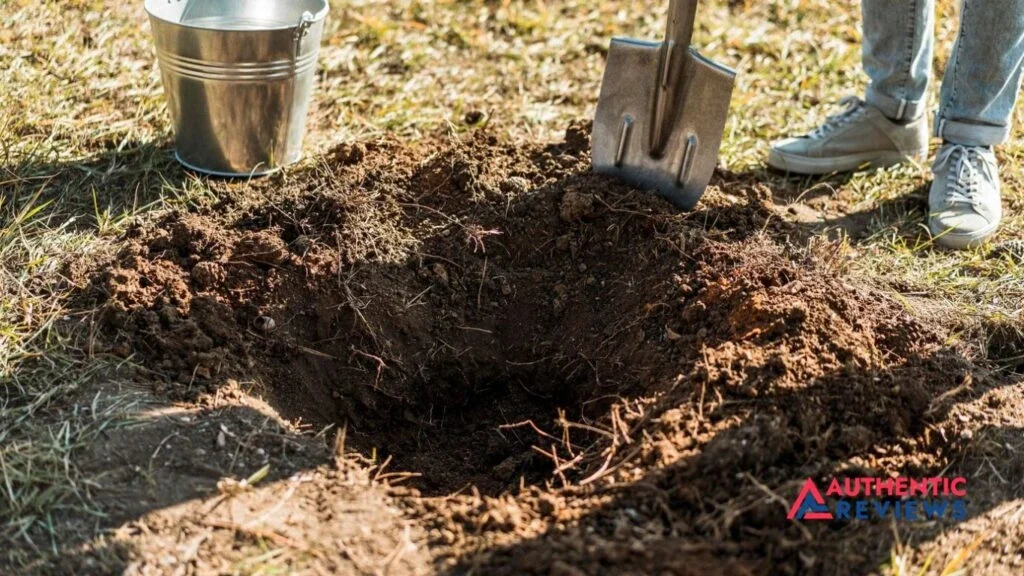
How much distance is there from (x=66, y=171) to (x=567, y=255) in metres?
1.87

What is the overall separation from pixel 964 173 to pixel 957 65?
400 mm

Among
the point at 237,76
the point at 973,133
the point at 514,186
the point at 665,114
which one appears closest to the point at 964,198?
the point at 973,133

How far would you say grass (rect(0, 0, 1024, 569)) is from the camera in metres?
3.02

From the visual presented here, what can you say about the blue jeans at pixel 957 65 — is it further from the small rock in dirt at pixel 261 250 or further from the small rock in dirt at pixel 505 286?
the small rock in dirt at pixel 261 250

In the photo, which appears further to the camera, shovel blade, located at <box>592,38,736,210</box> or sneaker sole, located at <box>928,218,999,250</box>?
sneaker sole, located at <box>928,218,999,250</box>

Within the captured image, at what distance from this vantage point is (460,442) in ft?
10.8

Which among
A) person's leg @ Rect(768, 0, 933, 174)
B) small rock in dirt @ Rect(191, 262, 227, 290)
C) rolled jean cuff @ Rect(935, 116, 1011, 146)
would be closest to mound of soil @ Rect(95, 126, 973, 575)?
small rock in dirt @ Rect(191, 262, 227, 290)

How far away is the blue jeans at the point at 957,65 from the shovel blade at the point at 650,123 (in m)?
0.90

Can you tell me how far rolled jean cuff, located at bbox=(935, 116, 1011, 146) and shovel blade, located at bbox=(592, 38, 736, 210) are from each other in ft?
3.29

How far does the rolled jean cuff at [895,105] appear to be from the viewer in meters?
4.25

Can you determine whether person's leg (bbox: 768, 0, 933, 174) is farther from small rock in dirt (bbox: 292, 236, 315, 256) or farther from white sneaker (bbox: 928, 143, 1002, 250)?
small rock in dirt (bbox: 292, 236, 315, 256)

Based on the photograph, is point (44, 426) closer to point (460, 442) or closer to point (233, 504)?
point (233, 504)

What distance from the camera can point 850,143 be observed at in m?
4.39

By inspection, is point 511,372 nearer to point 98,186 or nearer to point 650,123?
point 650,123
